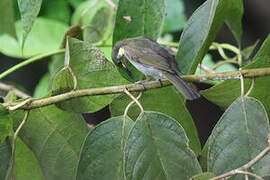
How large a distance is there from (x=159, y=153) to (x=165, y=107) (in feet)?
0.53

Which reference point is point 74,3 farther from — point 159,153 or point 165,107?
point 159,153

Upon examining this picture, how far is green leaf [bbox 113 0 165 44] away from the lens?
3.10 feet

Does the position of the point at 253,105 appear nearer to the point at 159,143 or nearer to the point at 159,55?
the point at 159,143

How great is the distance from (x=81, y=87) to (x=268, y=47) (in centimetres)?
36

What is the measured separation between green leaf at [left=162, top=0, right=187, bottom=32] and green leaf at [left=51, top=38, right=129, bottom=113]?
0.99 metres

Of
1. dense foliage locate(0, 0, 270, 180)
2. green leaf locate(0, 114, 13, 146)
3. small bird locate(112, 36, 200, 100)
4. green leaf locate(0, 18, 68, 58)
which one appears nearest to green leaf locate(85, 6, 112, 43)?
green leaf locate(0, 18, 68, 58)

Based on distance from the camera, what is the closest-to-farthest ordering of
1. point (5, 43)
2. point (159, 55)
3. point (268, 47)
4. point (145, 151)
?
point (145, 151) → point (268, 47) → point (159, 55) → point (5, 43)

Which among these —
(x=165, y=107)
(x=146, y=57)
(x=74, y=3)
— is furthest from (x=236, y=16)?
(x=74, y=3)

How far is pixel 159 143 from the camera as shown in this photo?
2.45 feet

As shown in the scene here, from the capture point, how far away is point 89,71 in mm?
869

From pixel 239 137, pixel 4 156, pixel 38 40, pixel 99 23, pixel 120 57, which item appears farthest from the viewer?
pixel 38 40

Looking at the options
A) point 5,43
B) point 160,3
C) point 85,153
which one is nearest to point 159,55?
point 160,3

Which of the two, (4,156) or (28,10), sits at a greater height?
(28,10)

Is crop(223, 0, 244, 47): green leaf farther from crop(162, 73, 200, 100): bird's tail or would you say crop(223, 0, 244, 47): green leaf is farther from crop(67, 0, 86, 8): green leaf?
crop(67, 0, 86, 8): green leaf
